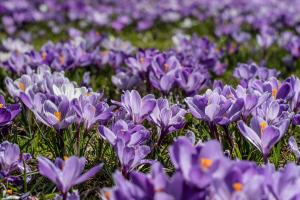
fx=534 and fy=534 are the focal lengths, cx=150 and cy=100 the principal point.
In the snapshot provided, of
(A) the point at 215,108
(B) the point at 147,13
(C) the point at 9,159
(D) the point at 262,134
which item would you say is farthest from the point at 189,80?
(B) the point at 147,13

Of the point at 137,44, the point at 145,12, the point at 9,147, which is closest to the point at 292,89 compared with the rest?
the point at 9,147

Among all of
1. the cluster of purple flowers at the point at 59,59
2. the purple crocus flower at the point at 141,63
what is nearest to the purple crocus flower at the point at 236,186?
the purple crocus flower at the point at 141,63

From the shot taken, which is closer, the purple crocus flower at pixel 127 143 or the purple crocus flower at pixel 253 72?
the purple crocus flower at pixel 127 143

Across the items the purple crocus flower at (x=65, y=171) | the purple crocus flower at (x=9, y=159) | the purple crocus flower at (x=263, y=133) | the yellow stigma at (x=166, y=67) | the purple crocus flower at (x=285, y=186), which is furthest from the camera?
the yellow stigma at (x=166, y=67)

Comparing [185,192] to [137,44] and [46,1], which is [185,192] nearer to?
[137,44]

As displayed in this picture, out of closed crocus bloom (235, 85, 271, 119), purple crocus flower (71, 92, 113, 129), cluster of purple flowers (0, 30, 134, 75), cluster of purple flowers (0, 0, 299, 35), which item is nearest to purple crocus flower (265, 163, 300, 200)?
closed crocus bloom (235, 85, 271, 119)

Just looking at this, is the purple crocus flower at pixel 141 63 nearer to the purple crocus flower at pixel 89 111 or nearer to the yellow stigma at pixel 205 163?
the purple crocus flower at pixel 89 111

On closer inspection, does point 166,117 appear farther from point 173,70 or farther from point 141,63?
point 141,63
